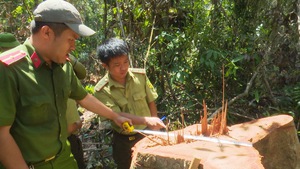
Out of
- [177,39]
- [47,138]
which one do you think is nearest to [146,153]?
[47,138]

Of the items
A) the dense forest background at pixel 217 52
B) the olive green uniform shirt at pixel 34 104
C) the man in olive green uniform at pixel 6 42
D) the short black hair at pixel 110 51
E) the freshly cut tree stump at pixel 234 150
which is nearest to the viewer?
the olive green uniform shirt at pixel 34 104

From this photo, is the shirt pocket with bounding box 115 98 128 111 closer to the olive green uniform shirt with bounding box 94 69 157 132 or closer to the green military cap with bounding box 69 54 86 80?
the olive green uniform shirt with bounding box 94 69 157 132

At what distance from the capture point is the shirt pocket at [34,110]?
70.3 inches

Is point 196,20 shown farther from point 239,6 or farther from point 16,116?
point 16,116

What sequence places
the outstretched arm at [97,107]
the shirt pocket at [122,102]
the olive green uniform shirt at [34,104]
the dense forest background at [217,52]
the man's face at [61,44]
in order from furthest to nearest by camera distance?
the dense forest background at [217,52]
the shirt pocket at [122,102]
the outstretched arm at [97,107]
the man's face at [61,44]
the olive green uniform shirt at [34,104]

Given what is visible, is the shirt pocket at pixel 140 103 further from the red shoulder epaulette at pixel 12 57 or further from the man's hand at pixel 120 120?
the red shoulder epaulette at pixel 12 57

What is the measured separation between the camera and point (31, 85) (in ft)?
5.91

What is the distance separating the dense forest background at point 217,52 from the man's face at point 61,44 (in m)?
2.39

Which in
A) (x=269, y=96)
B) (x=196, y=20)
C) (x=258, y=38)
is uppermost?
(x=196, y=20)

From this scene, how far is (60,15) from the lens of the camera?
5.92 feet

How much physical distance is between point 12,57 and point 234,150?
4.85 ft

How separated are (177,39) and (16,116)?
2.69 meters

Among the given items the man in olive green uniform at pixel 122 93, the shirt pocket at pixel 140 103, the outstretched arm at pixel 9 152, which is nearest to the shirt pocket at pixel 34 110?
the outstretched arm at pixel 9 152

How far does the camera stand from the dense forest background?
425 cm
